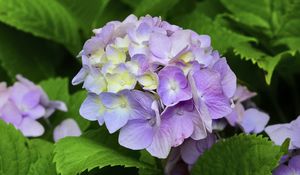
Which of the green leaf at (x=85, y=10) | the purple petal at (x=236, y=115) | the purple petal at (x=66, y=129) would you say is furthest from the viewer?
the green leaf at (x=85, y=10)

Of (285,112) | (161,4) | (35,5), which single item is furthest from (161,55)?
(285,112)

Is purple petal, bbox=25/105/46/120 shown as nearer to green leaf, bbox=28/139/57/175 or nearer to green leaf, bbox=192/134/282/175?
green leaf, bbox=28/139/57/175

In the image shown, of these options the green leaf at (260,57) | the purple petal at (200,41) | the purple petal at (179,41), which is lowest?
the green leaf at (260,57)

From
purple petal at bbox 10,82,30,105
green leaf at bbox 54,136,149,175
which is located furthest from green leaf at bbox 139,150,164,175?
Answer: purple petal at bbox 10,82,30,105

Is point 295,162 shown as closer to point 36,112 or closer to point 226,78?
point 226,78

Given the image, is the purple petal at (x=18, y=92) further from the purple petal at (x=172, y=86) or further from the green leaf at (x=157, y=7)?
the purple petal at (x=172, y=86)

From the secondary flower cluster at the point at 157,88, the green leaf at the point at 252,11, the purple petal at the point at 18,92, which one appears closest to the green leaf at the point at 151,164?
the secondary flower cluster at the point at 157,88

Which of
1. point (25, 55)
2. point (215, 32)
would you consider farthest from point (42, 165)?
point (25, 55)

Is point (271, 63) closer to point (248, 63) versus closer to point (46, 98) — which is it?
point (248, 63)
